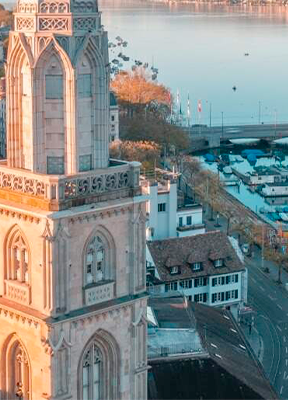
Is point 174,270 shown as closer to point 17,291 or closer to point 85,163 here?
point 17,291

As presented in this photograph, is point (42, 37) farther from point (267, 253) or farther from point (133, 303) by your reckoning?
point (267, 253)

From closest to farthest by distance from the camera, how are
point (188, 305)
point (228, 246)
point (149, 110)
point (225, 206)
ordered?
point (188, 305) → point (228, 246) → point (225, 206) → point (149, 110)

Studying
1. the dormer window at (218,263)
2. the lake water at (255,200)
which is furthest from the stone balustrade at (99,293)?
the lake water at (255,200)

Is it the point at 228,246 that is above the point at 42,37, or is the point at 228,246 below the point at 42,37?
below

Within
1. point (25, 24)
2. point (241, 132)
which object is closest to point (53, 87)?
point (25, 24)

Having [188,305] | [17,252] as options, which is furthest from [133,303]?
[188,305]

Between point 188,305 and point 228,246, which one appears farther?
point 228,246

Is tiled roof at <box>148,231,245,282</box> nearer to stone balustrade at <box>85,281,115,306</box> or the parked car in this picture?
the parked car
